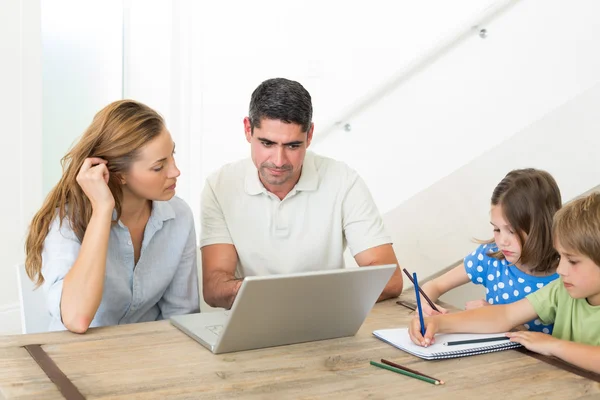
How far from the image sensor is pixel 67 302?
5.72ft

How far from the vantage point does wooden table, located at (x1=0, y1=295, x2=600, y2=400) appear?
136cm

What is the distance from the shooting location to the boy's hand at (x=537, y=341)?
1.64m

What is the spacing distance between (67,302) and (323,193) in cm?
94

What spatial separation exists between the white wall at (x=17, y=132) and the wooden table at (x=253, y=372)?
231 centimetres

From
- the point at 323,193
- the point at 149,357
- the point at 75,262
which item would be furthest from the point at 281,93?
the point at 149,357

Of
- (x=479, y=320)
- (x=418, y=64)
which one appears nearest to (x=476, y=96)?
(x=418, y=64)

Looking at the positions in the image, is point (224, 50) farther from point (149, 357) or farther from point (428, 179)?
point (149, 357)

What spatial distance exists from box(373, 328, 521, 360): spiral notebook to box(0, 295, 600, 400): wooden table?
0.02 meters

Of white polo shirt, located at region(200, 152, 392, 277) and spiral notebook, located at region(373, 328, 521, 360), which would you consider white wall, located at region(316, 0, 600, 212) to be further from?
spiral notebook, located at region(373, 328, 521, 360)

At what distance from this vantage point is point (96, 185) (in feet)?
6.12

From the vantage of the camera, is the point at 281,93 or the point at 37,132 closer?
the point at 281,93

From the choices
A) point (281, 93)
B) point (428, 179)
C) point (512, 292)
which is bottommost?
point (512, 292)

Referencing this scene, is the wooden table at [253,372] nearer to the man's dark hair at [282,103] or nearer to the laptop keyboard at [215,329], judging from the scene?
the laptop keyboard at [215,329]

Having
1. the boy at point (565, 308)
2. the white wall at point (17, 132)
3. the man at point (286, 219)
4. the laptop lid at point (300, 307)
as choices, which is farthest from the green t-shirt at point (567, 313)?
the white wall at point (17, 132)
